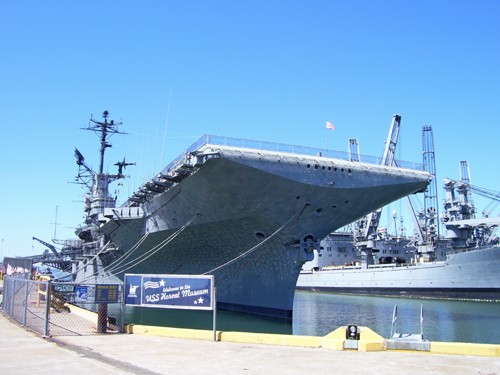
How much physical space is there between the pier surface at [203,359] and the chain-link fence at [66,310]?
3.14 ft

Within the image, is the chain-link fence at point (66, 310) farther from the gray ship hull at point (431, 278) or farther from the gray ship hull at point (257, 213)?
the gray ship hull at point (431, 278)

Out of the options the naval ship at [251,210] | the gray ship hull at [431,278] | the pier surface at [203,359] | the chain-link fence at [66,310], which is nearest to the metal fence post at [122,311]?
the chain-link fence at [66,310]

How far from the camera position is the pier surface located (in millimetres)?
6434

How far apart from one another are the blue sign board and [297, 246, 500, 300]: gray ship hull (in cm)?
3321

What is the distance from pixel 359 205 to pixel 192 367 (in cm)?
1446

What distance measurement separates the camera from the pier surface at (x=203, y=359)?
6434mm

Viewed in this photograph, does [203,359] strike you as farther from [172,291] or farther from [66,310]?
[66,310]

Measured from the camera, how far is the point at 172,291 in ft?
32.7

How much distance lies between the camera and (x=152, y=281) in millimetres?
10258

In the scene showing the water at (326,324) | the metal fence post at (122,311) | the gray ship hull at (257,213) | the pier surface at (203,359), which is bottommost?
the water at (326,324)

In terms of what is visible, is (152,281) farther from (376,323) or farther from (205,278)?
(376,323)

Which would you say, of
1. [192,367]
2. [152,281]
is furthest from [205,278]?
[192,367]

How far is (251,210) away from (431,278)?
99.6 ft

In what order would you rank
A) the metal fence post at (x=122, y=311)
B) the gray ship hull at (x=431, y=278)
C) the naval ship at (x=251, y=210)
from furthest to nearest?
the gray ship hull at (x=431, y=278)
the naval ship at (x=251, y=210)
the metal fence post at (x=122, y=311)
